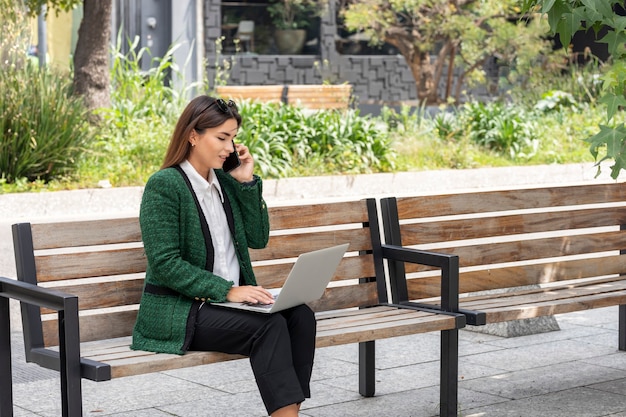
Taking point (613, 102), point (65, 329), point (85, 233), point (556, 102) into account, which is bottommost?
point (556, 102)

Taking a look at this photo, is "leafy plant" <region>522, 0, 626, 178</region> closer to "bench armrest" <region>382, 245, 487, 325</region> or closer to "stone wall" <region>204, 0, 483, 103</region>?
"bench armrest" <region>382, 245, 487, 325</region>

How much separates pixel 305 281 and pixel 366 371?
3.98 feet

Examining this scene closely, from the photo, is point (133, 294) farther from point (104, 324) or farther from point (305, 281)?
point (305, 281)

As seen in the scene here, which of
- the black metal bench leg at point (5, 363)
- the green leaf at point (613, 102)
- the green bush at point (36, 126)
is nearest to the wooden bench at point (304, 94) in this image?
the green bush at point (36, 126)

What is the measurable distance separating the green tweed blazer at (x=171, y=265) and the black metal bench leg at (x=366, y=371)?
45.8 inches

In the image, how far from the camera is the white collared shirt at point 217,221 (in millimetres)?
4332

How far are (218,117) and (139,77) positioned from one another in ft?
34.4

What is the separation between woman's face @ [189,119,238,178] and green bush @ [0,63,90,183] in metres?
6.90

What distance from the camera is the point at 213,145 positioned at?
432 centimetres

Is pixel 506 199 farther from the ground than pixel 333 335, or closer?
farther from the ground

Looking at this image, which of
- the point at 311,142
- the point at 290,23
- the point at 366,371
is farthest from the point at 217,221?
the point at 290,23

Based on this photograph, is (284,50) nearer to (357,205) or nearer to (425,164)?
(425,164)

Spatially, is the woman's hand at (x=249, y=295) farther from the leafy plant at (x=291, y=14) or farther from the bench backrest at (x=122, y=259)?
the leafy plant at (x=291, y=14)

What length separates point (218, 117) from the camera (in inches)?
169
